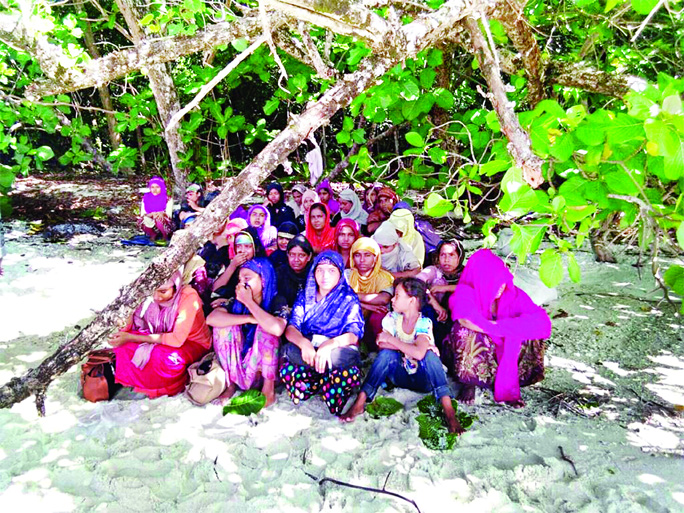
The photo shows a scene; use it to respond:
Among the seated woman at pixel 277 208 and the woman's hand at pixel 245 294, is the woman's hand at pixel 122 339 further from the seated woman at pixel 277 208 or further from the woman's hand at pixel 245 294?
the seated woman at pixel 277 208

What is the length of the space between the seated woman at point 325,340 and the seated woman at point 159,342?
0.69 m

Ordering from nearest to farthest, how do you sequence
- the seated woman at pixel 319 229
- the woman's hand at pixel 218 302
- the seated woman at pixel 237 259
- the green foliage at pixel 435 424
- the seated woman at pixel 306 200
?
the green foliage at pixel 435 424, the woman's hand at pixel 218 302, the seated woman at pixel 237 259, the seated woman at pixel 319 229, the seated woman at pixel 306 200

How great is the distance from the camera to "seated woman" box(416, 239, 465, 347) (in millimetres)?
3967

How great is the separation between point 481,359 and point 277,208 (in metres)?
3.57

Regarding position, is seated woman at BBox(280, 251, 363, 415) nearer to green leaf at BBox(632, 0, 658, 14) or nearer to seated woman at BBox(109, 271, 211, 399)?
seated woman at BBox(109, 271, 211, 399)

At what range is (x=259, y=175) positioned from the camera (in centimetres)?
278

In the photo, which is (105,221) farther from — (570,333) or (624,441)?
(624,441)

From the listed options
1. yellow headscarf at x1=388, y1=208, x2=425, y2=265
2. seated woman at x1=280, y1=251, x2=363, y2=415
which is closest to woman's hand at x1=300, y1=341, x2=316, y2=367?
seated woman at x1=280, y1=251, x2=363, y2=415

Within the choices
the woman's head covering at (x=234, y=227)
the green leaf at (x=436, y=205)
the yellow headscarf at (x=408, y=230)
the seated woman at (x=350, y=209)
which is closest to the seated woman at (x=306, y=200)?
the seated woman at (x=350, y=209)

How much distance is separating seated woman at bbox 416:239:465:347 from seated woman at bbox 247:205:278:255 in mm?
1817

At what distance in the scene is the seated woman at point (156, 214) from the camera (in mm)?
7039

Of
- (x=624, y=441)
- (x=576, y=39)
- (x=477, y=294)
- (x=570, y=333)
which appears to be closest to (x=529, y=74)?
(x=477, y=294)

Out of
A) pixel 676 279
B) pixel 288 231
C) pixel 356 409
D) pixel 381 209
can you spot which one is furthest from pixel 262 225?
pixel 676 279

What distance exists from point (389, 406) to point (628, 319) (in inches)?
103
